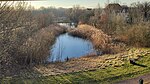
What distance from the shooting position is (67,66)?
18234 millimetres

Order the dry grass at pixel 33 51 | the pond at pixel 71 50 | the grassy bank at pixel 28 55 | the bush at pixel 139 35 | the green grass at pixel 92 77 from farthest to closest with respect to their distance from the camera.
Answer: the bush at pixel 139 35, the pond at pixel 71 50, the dry grass at pixel 33 51, the grassy bank at pixel 28 55, the green grass at pixel 92 77

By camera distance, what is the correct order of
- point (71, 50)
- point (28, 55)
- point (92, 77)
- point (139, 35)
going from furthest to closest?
1. point (71, 50)
2. point (139, 35)
3. point (28, 55)
4. point (92, 77)

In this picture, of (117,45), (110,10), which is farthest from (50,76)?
(110,10)

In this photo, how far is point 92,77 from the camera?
1411 cm

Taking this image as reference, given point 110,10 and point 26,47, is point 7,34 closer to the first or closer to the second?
point 26,47

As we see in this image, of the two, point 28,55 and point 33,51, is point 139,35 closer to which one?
point 33,51

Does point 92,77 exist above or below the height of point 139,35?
below

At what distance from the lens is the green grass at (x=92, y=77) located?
530 inches

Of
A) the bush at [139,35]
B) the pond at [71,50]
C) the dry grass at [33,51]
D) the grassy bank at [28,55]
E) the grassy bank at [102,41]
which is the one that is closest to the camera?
the grassy bank at [28,55]

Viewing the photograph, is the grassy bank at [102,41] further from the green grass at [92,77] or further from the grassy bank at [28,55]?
the green grass at [92,77]

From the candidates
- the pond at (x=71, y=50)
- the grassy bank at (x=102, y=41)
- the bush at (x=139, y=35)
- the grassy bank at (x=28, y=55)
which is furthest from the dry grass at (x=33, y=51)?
the bush at (x=139, y=35)

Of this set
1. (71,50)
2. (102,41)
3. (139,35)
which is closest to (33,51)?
(71,50)

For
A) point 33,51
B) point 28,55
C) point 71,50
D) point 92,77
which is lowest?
point 71,50

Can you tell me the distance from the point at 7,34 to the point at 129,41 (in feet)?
60.8
